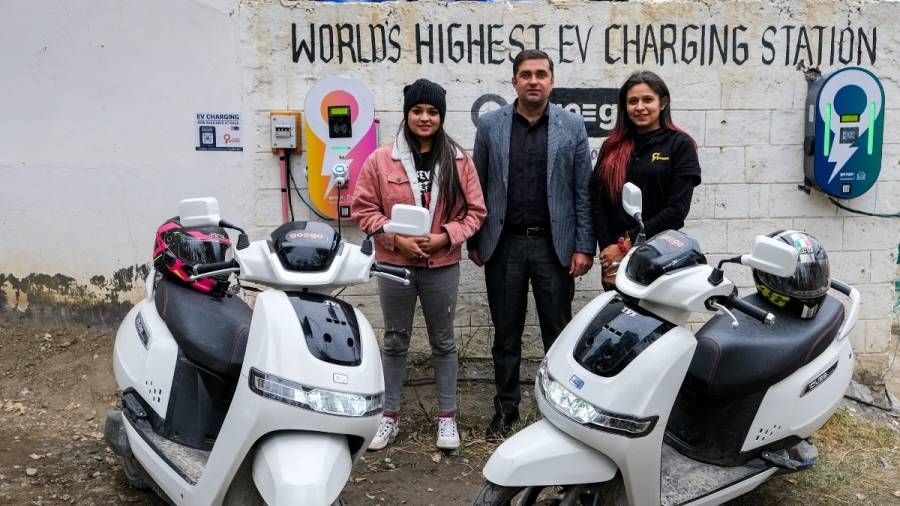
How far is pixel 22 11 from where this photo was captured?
4820 mm

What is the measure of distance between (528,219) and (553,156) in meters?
0.33

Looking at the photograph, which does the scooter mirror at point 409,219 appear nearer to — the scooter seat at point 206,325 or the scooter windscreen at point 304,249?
the scooter windscreen at point 304,249

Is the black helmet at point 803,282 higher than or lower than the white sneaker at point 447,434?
higher

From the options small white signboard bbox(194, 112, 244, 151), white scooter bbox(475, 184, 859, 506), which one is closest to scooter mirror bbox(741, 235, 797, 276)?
white scooter bbox(475, 184, 859, 506)

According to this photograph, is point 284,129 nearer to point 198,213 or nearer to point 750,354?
point 198,213

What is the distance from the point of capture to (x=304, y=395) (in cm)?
262

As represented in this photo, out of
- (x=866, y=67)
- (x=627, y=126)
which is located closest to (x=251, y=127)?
(x=627, y=126)

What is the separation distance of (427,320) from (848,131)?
9.00 ft

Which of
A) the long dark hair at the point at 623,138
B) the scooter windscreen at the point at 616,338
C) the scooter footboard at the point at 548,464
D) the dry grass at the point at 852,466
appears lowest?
the dry grass at the point at 852,466

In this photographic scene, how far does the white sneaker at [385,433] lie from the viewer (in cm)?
416

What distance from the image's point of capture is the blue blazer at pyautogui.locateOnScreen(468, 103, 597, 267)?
4.13 metres

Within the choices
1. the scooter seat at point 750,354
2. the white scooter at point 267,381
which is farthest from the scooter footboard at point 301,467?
the scooter seat at point 750,354

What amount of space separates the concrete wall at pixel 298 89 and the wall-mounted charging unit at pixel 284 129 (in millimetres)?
90

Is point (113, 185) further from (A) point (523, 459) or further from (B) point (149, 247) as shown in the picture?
(A) point (523, 459)
